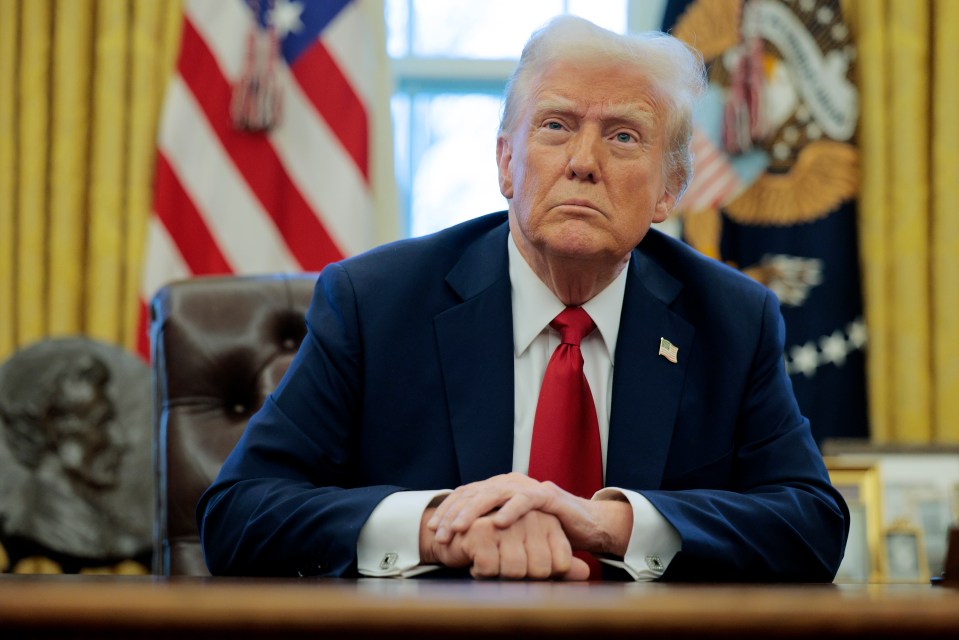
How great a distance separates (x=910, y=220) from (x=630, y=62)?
1595mm

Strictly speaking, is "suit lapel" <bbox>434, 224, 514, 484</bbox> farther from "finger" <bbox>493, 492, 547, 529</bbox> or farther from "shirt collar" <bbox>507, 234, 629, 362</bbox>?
"finger" <bbox>493, 492, 547, 529</bbox>

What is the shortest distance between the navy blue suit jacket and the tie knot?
0.06 metres

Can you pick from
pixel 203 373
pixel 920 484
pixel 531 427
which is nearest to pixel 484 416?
pixel 531 427

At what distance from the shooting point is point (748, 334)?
6.25 feet

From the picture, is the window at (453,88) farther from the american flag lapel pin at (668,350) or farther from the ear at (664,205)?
the american flag lapel pin at (668,350)

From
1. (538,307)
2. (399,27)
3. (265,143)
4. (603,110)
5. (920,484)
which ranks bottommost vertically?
(920,484)

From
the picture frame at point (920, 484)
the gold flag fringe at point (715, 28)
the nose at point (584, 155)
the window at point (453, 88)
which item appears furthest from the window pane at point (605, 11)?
the nose at point (584, 155)

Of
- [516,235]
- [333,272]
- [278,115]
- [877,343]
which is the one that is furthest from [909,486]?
[278,115]

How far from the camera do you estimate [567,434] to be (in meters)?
1.72

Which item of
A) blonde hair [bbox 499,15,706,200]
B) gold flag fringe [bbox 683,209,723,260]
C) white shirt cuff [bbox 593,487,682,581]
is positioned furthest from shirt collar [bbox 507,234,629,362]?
gold flag fringe [bbox 683,209,723,260]

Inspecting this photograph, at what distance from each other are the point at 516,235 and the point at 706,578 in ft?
2.28

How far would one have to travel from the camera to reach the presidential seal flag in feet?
10.4

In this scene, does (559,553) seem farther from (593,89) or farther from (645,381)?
(593,89)

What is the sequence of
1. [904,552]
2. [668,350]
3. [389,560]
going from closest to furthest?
1. [389,560]
2. [668,350]
3. [904,552]
